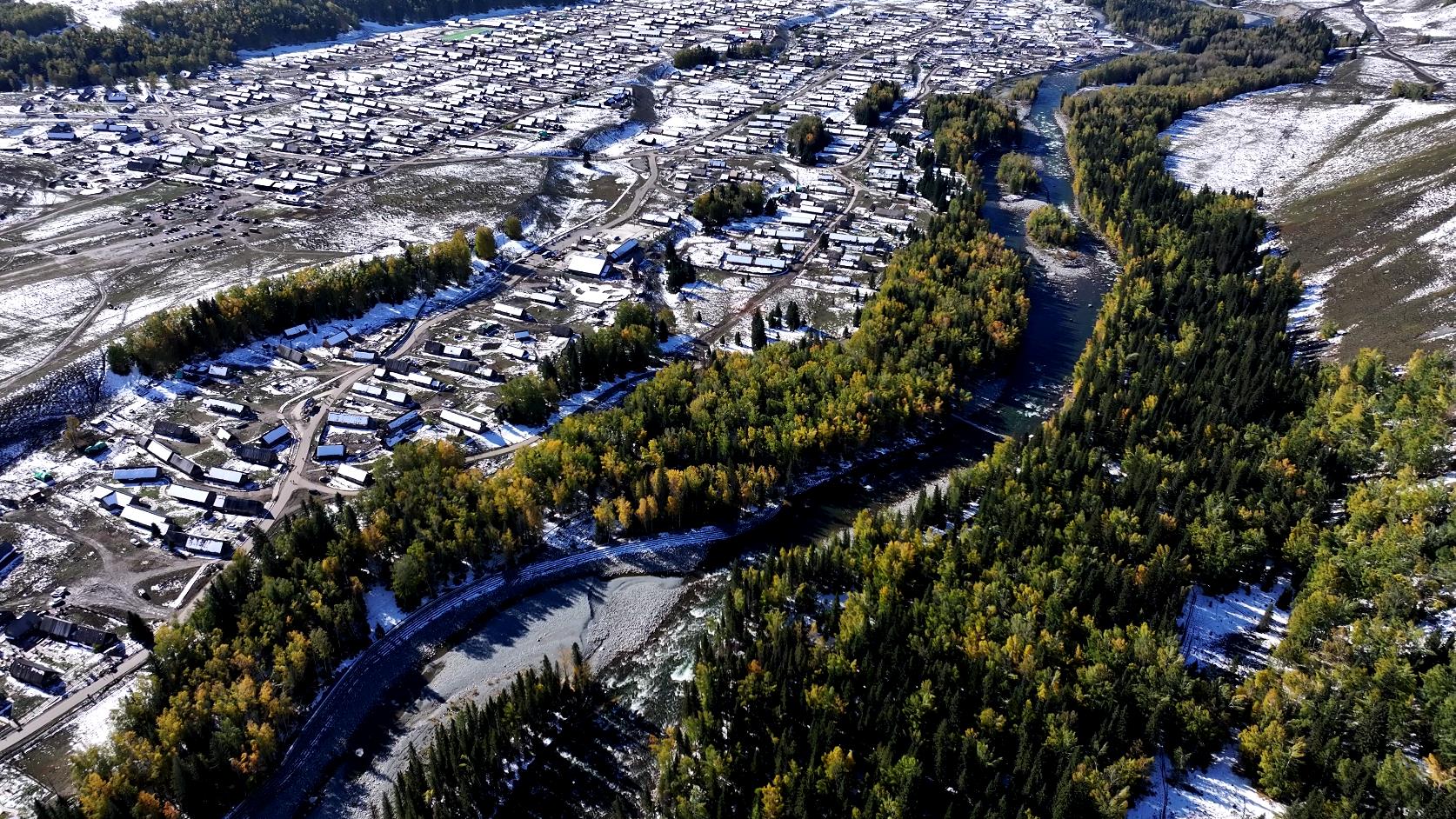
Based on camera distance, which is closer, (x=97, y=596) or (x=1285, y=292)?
(x=97, y=596)

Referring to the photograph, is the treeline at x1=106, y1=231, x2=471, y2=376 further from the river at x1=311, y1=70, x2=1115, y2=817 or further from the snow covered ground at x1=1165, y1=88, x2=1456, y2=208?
the snow covered ground at x1=1165, y1=88, x2=1456, y2=208

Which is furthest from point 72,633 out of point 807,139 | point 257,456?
point 807,139

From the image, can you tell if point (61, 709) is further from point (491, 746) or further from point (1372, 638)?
point (1372, 638)

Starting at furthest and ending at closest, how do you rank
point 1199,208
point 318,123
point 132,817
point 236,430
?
1. point 318,123
2. point 1199,208
3. point 236,430
4. point 132,817

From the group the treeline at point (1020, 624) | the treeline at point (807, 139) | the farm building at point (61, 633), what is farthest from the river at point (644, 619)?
Answer: the treeline at point (807, 139)

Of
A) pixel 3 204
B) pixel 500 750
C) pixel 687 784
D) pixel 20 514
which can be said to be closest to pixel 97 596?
pixel 20 514

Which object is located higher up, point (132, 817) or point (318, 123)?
point (318, 123)

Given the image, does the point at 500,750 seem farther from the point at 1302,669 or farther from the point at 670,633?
the point at 1302,669
